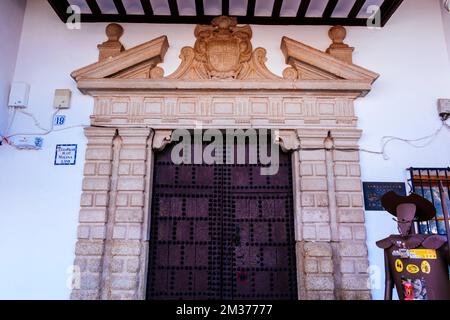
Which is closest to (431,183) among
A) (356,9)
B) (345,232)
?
(345,232)

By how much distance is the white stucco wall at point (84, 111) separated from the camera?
3.90m

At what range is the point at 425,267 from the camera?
2.43m

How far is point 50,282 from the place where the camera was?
381cm

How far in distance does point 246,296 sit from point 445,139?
280 centimetres

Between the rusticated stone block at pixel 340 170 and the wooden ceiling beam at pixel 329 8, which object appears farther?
the wooden ceiling beam at pixel 329 8

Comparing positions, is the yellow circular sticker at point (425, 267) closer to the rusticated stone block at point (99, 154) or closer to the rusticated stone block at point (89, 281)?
the rusticated stone block at point (89, 281)

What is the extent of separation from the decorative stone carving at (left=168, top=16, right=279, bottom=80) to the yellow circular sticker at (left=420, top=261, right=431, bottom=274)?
8.49ft

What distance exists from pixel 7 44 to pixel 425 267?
4.67m

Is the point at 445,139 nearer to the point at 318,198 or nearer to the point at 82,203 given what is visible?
the point at 318,198

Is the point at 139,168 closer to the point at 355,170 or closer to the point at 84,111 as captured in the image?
the point at 84,111

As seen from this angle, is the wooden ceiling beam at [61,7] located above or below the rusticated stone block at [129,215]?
above

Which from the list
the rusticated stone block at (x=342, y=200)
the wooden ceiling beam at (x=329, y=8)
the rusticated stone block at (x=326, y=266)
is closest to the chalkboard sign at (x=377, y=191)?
the rusticated stone block at (x=342, y=200)

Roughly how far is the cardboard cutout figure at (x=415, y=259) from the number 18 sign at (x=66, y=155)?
321 cm

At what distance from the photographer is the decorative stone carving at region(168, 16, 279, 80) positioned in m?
4.34
